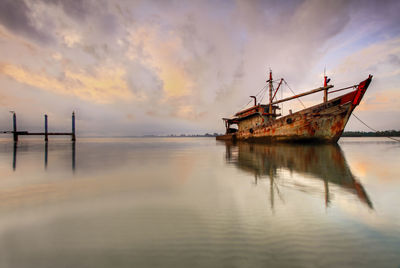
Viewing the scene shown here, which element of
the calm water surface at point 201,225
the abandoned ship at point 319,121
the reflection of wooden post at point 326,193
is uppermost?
the abandoned ship at point 319,121

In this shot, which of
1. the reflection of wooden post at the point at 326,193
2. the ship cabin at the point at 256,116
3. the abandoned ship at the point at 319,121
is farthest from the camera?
the ship cabin at the point at 256,116

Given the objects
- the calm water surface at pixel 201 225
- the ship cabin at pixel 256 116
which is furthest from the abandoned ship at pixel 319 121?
the calm water surface at pixel 201 225

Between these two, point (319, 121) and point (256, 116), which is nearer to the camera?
point (319, 121)

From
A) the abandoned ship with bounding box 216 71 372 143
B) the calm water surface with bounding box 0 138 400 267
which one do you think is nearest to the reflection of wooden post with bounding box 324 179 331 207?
the calm water surface with bounding box 0 138 400 267

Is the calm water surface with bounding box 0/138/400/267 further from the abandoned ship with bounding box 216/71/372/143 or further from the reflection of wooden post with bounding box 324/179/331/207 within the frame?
the abandoned ship with bounding box 216/71/372/143

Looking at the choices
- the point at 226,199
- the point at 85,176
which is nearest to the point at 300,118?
the point at 226,199

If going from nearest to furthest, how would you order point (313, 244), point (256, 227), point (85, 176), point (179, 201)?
point (313, 244) → point (256, 227) → point (179, 201) → point (85, 176)

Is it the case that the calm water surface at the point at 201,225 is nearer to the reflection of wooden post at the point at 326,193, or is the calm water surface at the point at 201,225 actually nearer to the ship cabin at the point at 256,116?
the reflection of wooden post at the point at 326,193

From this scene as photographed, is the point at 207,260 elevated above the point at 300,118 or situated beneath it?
situated beneath

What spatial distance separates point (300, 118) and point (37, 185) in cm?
2235

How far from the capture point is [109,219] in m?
3.03

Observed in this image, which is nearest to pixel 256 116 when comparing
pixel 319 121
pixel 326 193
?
pixel 319 121

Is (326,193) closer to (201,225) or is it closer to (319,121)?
(201,225)

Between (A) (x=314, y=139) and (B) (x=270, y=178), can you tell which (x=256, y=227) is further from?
(A) (x=314, y=139)
